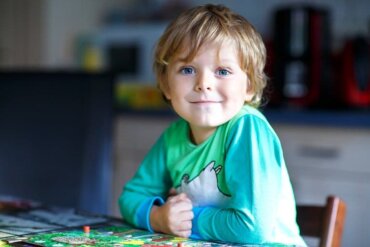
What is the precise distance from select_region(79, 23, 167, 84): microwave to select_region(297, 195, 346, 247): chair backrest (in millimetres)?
2018

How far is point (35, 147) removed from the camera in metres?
1.86

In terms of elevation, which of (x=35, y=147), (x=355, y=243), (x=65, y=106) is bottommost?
(x=355, y=243)

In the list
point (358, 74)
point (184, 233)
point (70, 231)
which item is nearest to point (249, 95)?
point (184, 233)

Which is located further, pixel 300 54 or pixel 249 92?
pixel 300 54

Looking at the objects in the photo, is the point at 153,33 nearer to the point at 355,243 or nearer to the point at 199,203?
the point at 355,243

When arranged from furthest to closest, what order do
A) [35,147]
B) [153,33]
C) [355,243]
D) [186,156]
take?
[153,33], [355,243], [35,147], [186,156]

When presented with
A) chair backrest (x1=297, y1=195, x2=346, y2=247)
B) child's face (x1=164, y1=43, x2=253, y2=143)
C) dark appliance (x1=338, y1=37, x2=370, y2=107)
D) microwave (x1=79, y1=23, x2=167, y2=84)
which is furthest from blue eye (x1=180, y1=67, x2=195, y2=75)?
microwave (x1=79, y1=23, x2=167, y2=84)

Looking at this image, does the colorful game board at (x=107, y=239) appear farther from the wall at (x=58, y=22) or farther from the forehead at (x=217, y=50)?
the wall at (x=58, y=22)

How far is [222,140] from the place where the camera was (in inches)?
37.4

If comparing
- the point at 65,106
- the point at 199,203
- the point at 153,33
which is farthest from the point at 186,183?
the point at 153,33

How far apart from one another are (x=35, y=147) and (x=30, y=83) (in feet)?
0.62

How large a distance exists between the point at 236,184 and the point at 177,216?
0.11m

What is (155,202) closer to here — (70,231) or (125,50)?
(70,231)

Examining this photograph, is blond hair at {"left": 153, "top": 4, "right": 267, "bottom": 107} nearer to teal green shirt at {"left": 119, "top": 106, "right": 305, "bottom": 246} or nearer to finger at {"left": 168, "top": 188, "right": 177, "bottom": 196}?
teal green shirt at {"left": 119, "top": 106, "right": 305, "bottom": 246}
